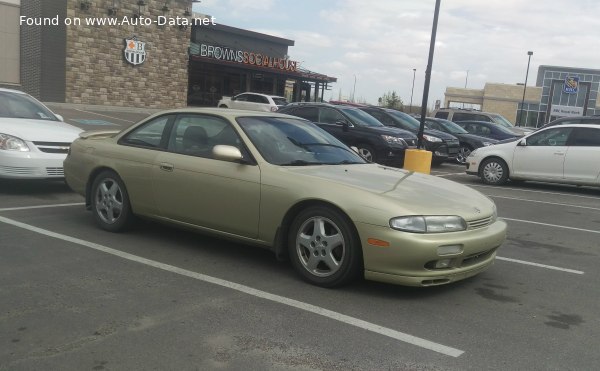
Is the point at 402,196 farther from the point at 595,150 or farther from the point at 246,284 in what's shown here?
the point at 595,150

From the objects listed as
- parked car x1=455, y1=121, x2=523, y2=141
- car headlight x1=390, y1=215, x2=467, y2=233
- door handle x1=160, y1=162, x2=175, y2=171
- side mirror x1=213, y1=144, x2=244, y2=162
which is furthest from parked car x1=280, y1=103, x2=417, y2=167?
car headlight x1=390, y1=215, x2=467, y2=233

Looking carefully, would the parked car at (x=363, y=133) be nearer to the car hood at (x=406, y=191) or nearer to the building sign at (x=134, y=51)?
the car hood at (x=406, y=191)

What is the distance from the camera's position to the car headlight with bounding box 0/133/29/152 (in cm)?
788

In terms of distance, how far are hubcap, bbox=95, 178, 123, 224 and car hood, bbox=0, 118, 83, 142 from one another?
95.7 inches

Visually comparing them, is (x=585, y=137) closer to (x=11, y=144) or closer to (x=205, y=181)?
(x=205, y=181)

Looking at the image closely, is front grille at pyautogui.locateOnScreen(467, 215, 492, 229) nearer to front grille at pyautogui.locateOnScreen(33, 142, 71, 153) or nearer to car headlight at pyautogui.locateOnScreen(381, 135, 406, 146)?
front grille at pyautogui.locateOnScreen(33, 142, 71, 153)

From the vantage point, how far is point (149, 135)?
6113mm

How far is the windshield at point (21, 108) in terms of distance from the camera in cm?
891

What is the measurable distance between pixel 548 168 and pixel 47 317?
11179mm

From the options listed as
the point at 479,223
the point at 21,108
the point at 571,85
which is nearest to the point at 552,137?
the point at 479,223

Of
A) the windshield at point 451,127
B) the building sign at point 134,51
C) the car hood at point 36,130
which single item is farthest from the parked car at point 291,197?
the building sign at point 134,51

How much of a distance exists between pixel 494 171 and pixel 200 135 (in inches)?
363

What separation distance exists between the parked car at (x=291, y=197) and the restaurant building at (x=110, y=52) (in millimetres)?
21203

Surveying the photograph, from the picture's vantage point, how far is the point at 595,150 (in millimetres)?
11891
